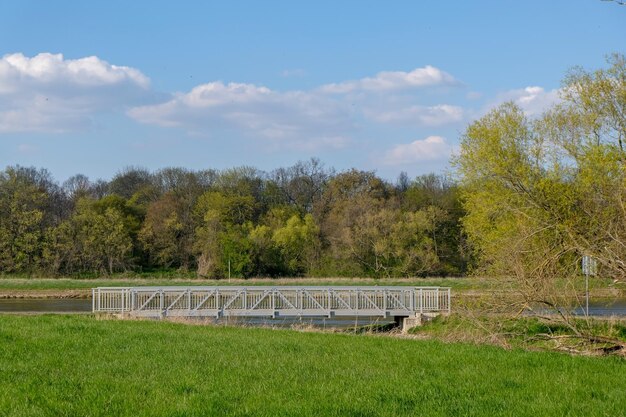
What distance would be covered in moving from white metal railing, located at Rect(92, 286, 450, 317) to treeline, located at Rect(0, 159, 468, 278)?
91.9 ft

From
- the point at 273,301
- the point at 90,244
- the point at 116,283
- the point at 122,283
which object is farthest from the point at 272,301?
the point at 90,244

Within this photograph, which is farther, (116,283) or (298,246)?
(298,246)

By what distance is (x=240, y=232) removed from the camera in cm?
6594

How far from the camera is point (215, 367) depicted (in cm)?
1187

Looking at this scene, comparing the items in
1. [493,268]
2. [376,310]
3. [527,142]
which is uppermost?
[527,142]

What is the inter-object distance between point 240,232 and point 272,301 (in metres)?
36.5

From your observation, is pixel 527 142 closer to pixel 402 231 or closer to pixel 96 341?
pixel 96 341

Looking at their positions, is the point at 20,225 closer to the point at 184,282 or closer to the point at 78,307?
the point at 184,282

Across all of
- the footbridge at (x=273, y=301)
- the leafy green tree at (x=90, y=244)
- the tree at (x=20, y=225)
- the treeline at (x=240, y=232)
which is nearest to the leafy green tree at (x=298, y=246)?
the treeline at (x=240, y=232)

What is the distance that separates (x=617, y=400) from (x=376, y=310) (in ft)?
67.7

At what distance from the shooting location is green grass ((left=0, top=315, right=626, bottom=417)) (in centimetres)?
870

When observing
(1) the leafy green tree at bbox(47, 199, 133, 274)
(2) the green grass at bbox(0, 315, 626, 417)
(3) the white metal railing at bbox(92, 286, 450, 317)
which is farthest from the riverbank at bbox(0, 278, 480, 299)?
(2) the green grass at bbox(0, 315, 626, 417)

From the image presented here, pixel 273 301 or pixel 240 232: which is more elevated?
Result: pixel 240 232

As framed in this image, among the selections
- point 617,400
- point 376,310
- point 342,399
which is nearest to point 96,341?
point 342,399
